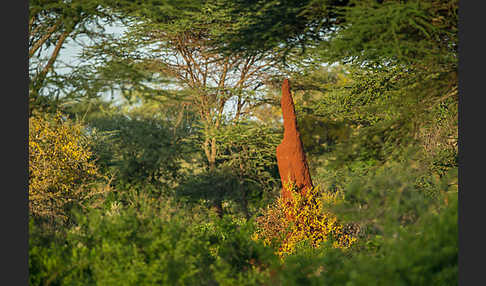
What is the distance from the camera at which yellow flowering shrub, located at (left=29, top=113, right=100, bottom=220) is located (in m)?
13.5

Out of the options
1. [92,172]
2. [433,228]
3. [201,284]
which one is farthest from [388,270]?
[92,172]

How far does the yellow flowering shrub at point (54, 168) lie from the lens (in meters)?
13.5

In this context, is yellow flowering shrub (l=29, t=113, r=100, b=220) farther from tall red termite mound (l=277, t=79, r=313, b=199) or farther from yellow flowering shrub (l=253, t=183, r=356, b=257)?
tall red termite mound (l=277, t=79, r=313, b=199)

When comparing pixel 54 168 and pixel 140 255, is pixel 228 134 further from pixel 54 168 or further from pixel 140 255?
pixel 140 255

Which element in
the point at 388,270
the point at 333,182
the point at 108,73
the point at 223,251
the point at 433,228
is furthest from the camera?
the point at 333,182

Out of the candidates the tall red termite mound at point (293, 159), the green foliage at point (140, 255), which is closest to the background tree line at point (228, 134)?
the green foliage at point (140, 255)

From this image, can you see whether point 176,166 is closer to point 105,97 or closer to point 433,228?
point 105,97

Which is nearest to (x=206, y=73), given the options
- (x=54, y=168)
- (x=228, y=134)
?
(x=228, y=134)

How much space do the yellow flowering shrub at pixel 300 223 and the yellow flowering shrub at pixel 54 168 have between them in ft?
18.6

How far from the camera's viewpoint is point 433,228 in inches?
280

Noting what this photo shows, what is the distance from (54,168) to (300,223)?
7.10 metres

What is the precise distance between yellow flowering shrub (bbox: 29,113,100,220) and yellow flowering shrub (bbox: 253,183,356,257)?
5670mm

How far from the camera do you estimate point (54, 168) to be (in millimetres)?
14047

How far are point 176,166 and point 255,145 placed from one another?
12.0 feet
